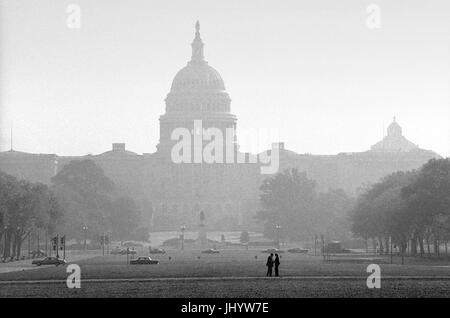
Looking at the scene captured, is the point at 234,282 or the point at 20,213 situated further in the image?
the point at 20,213

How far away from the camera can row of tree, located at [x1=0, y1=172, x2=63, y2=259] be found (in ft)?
445

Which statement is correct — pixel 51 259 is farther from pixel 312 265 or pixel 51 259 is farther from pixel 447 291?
pixel 447 291

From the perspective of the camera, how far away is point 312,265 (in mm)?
103000

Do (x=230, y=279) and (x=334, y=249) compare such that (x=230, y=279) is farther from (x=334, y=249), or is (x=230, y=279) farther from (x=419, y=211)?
(x=334, y=249)

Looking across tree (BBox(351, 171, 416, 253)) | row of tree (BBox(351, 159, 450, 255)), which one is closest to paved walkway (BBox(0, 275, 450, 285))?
row of tree (BBox(351, 159, 450, 255))

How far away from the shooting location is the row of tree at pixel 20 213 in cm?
13550

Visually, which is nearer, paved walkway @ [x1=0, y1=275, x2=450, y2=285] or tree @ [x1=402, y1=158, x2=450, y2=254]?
paved walkway @ [x1=0, y1=275, x2=450, y2=285]

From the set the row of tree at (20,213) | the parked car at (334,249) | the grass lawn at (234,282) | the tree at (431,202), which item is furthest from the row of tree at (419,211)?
the row of tree at (20,213)

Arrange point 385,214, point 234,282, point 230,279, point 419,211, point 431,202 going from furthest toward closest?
point 385,214
point 419,211
point 431,202
point 230,279
point 234,282

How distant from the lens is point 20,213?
139 metres

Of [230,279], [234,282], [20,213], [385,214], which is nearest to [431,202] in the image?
[385,214]

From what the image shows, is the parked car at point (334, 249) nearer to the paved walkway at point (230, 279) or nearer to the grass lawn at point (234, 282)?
the grass lawn at point (234, 282)

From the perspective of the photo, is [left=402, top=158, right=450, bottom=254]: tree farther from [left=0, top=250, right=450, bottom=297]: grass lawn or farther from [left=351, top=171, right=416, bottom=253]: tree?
[left=0, top=250, right=450, bottom=297]: grass lawn
